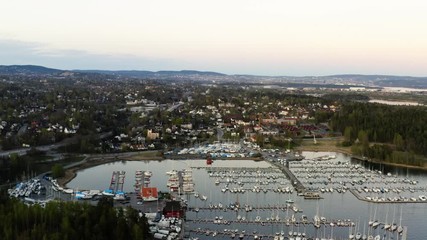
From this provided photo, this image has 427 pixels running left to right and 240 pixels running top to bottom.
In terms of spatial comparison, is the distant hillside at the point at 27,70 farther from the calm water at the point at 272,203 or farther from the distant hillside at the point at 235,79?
the calm water at the point at 272,203

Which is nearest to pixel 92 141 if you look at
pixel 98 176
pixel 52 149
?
pixel 52 149

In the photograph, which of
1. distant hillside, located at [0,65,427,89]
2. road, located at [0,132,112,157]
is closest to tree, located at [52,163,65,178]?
road, located at [0,132,112,157]

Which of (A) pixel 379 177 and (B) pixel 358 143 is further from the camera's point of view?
(B) pixel 358 143

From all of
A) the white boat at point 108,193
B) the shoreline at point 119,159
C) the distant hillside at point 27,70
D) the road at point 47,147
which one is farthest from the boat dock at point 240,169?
the distant hillside at point 27,70

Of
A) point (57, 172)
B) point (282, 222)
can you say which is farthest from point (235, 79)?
point (282, 222)

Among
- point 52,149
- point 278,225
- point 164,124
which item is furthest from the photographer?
point 164,124

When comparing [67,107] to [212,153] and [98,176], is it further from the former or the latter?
[98,176]

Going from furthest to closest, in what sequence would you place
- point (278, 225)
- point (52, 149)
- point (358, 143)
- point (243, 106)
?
point (243, 106), point (358, 143), point (52, 149), point (278, 225)

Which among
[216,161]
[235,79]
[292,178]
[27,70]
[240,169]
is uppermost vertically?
[27,70]

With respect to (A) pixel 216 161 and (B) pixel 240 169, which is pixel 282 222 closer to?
(B) pixel 240 169
